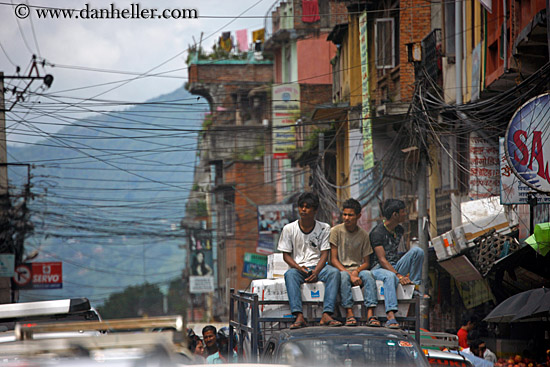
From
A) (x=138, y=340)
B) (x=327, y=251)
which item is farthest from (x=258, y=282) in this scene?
(x=138, y=340)

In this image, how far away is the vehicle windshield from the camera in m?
8.56

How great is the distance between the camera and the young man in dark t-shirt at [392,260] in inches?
406

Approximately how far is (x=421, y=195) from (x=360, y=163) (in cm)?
1248

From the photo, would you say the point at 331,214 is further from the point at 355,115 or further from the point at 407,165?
the point at 407,165

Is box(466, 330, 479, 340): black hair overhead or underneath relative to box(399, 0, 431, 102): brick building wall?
underneath

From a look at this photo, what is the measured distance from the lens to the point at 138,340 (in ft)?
16.9

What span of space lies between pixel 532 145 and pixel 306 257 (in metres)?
3.46

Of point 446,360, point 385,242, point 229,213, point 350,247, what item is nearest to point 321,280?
point 350,247

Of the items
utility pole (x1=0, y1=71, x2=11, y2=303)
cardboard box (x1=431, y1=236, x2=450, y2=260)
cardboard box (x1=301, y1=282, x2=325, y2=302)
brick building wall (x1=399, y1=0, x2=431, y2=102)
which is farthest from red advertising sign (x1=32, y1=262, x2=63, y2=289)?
cardboard box (x1=301, y1=282, x2=325, y2=302)

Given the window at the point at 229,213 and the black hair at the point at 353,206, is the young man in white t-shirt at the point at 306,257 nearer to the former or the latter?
the black hair at the point at 353,206

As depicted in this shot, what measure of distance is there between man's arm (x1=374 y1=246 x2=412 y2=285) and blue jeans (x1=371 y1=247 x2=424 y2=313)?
68 mm

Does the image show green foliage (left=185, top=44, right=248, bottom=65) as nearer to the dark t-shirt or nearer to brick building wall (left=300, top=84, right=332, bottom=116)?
brick building wall (left=300, top=84, right=332, bottom=116)

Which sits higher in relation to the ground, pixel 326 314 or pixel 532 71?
pixel 532 71

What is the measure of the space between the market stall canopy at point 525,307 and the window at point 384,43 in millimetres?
14250
